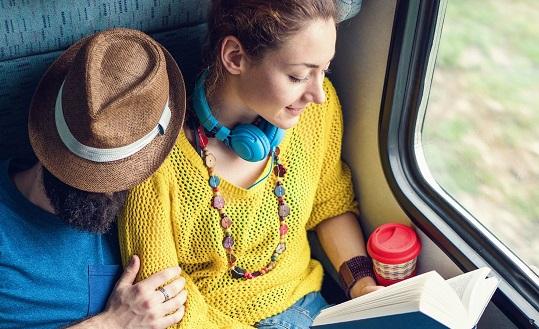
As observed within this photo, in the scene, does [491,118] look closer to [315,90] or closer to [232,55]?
[315,90]

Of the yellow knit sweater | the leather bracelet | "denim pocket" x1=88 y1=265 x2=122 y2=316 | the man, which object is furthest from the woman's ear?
the leather bracelet

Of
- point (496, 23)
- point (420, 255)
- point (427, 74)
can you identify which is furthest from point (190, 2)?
point (420, 255)

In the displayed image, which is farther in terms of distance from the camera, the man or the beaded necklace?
the beaded necklace

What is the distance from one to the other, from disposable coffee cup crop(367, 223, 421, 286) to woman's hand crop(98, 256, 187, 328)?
52 cm

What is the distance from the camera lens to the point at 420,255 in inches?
77.8

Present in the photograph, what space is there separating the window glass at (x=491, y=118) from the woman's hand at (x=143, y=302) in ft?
2.44

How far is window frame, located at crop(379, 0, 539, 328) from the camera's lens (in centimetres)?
170

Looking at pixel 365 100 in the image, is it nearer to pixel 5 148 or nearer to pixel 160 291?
pixel 160 291

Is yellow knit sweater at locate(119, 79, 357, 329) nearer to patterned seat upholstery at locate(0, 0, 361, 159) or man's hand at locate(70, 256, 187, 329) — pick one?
man's hand at locate(70, 256, 187, 329)

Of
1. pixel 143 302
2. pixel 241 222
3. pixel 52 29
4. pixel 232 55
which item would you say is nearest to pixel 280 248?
pixel 241 222

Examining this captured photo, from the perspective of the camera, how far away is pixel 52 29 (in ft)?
5.40

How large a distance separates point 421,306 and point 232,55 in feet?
2.31

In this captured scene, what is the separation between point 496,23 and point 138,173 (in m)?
0.91

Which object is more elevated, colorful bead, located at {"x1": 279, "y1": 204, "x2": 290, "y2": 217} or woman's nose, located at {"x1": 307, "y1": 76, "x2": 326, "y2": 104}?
woman's nose, located at {"x1": 307, "y1": 76, "x2": 326, "y2": 104}
